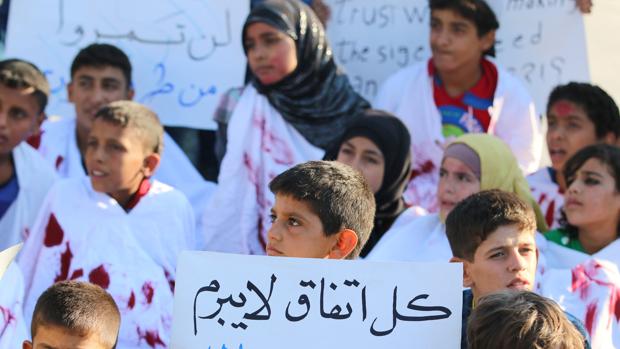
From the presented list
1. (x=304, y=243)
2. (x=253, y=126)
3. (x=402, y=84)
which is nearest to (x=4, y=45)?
(x=253, y=126)

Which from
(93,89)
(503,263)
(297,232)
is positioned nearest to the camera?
(297,232)

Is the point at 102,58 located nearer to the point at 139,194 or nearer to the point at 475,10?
the point at 139,194

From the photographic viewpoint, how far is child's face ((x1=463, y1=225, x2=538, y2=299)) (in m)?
3.75

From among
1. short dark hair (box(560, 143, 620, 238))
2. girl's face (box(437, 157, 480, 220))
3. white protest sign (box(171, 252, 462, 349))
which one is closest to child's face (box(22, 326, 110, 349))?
white protest sign (box(171, 252, 462, 349))

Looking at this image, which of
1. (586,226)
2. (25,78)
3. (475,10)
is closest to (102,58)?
(25,78)

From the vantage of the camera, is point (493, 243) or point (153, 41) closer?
point (493, 243)

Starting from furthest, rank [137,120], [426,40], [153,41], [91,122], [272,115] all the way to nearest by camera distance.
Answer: [426,40] → [153,41] → [91,122] → [272,115] → [137,120]

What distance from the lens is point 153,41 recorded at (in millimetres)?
6480

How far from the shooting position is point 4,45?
6.54 m

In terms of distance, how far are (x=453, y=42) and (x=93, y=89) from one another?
1.78 m

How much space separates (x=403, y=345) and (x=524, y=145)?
3.20 m

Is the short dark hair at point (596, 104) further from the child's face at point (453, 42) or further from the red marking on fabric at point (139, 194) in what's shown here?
the red marking on fabric at point (139, 194)

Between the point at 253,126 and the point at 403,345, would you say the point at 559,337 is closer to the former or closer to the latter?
the point at 403,345

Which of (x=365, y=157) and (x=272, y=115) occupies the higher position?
(x=272, y=115)
